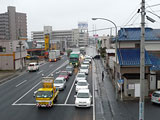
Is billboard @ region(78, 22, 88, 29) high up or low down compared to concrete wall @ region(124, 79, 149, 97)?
up

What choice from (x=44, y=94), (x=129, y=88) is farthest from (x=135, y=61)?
(x=44, y=94)

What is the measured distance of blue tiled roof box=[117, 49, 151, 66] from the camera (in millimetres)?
24172

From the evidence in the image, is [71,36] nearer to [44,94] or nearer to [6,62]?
[6,62]

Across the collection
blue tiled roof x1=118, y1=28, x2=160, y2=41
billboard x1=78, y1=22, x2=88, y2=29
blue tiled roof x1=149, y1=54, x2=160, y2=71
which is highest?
billboard x1=78, y1=22, x2=88, y2=29

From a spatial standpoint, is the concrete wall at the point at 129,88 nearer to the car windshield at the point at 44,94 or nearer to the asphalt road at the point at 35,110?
the asphalt road at the point at 35,110

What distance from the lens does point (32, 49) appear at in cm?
9294

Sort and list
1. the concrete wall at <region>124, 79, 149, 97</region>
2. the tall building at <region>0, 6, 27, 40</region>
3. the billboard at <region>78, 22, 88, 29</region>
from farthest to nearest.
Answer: the billboard at <region>78, 22, 88, 29</region>
the tall building at <region>0, 6, 27, 40</region>
the concrete wall at <region>124, 79, 149, 97</region>

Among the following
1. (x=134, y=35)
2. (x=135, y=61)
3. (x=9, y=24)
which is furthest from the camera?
(x=9, y=24)

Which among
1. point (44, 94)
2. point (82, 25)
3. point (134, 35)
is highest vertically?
point (82, 25)

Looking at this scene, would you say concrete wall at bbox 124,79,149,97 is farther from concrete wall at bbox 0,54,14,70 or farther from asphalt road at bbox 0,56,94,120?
concrete wall at bbox 0,54,14,70

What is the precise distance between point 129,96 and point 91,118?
26.9 ft

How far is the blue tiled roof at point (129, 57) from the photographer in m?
24.2

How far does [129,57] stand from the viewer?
25.0m

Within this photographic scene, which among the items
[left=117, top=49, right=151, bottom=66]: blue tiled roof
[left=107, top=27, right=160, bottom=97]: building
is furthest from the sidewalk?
[left=117, top=49, right=151, bottom=66]: blue tiled roof
